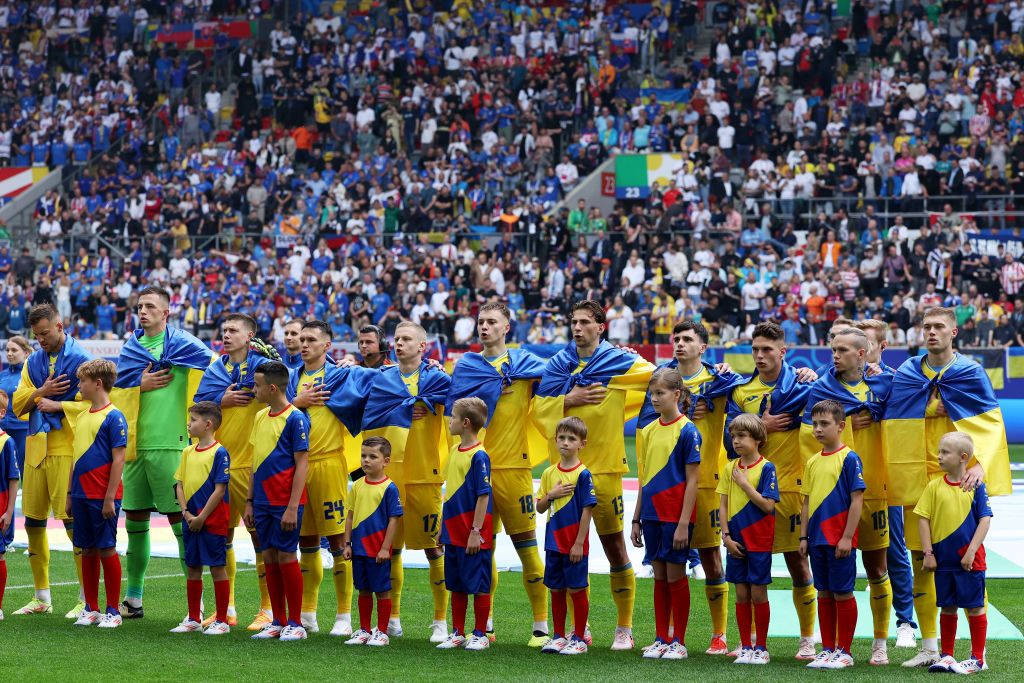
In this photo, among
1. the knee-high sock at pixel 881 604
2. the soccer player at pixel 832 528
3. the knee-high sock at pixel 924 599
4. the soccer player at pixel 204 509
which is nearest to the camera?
the soccer player at pixel 832 528

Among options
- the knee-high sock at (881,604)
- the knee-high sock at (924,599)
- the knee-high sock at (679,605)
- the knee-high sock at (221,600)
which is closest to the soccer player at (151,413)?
the knee-high sock at (221,600)

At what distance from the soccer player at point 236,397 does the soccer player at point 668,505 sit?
2.84 meters

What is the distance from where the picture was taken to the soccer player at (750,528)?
8531 millimetres

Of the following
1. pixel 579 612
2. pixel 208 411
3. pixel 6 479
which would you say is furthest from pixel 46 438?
pixel 579 612

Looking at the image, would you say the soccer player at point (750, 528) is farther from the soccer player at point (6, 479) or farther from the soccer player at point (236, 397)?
the soccer player at point (6, 479)

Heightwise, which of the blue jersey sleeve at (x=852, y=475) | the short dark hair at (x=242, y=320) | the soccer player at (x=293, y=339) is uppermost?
the short dark hair at (x=242, y=320)

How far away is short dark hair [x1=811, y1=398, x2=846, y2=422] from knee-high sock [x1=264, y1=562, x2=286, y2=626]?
3.48m

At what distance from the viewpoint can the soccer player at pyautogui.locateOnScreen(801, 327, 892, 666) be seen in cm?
880

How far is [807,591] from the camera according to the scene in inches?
343

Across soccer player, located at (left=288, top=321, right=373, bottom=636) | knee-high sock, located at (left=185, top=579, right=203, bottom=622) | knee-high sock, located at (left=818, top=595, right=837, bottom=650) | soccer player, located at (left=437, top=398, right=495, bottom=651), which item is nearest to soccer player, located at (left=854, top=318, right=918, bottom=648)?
knee-high sock, located at (left=818, top=595, right=837, bottom=650)

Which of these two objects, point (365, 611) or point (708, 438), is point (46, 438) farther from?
point (708, 438)

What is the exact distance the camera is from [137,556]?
398 inches

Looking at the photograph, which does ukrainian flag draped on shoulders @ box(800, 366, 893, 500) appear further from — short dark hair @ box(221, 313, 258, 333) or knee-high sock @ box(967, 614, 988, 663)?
short dark hair @ box(221, 313, 258, 333)

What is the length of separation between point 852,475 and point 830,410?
397 millimetres
